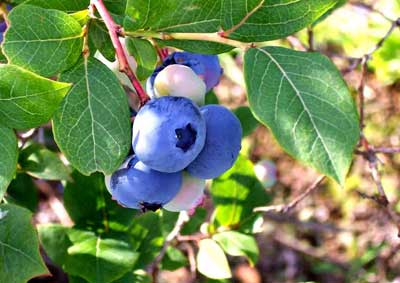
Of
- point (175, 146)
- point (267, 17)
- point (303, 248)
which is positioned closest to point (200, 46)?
point (267, 17)

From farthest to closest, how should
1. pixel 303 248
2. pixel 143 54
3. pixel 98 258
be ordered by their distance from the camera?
pixel 303 248, pixel 98 258, pixel 143 54

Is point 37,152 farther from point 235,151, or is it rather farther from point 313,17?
point 313,17

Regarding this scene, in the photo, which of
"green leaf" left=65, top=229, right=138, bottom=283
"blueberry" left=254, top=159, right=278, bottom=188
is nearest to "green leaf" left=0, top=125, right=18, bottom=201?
"green leaf" left=65, top=229, right=138, bottom=283

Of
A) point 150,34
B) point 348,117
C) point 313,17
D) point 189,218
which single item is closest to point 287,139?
point 348,117

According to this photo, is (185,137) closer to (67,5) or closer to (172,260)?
(67,5)

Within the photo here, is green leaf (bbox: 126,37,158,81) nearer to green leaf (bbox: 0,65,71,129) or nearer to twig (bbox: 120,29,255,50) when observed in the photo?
twig (bbox: 120,29,255,50)
